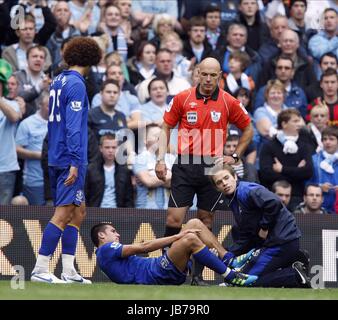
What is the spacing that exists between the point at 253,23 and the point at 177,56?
176 centimetres

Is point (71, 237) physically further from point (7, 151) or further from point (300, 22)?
point (300, 22)

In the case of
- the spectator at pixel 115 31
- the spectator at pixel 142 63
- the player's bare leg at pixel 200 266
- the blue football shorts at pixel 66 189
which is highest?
the spectator at pixel 115 31

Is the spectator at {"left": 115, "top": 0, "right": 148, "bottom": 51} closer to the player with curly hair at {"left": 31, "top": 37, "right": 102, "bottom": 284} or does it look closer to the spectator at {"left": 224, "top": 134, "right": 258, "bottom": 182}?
the spectator at {"left": 224, "top": 134, "right": 258, "bottom": 182}

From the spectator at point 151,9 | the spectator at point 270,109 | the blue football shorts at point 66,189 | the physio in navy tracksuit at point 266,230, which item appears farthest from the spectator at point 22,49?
the physio in navy tracksuit at point 266,230

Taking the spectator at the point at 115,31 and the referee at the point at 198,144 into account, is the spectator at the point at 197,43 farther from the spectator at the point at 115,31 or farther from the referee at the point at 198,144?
the referee at the point at 198,144

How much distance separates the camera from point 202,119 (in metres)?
13.4

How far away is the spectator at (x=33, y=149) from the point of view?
53.4 feet

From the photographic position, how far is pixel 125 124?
54.6 ft

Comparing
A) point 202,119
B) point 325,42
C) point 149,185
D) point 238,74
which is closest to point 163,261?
point 202,119

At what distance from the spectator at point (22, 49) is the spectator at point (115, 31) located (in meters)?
1.25

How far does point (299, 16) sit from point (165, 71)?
3.27 meters

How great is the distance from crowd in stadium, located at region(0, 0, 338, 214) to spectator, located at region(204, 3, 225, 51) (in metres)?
0.02
